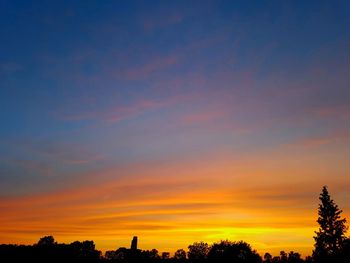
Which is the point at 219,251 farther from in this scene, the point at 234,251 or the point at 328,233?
the point at 328,233

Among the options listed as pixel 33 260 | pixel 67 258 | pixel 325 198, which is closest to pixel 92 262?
pixel 67 258

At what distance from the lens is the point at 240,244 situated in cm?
9175

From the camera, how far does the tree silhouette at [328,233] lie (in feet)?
222

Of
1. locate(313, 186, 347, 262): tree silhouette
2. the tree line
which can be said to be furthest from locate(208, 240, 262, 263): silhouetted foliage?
locate(313, 186, 347, 262): tree silhouette

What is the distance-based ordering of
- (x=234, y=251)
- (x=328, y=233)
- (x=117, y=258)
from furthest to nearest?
(x=234, y=251) → (x=328, y=233) → (x=117, y=258)

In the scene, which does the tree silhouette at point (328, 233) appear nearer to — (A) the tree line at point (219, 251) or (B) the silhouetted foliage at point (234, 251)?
(A) the tree line at point (219, 251)

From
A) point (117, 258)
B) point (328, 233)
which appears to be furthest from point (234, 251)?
point (117, 258)

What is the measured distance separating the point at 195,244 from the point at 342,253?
130 meters

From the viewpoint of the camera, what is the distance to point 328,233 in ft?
230

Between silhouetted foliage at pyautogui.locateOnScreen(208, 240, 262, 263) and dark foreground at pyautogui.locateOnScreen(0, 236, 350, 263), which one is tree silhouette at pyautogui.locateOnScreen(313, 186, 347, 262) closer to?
dark foreground at pyautogui.locateOnScreen(0, 236, 350, 263)

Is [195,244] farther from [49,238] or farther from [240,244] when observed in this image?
[240,244]

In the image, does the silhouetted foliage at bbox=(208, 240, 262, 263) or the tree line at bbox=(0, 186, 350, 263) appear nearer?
the tree line at bbox=(0, 186, 350, 263)

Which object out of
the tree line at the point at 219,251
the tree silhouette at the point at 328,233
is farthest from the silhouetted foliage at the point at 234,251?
the tree silhouette at the point at 328,233

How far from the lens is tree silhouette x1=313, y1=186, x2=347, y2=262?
2661 inches
